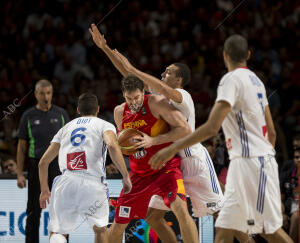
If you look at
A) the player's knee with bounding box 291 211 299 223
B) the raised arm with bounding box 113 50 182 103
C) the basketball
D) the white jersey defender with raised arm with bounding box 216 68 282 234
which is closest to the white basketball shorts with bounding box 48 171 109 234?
the basketball

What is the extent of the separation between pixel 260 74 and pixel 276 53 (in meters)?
1.12

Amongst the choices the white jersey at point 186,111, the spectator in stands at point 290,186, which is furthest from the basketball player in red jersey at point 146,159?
the spectator in stands at point 290,186

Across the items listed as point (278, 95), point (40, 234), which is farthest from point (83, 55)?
point (40, 234)

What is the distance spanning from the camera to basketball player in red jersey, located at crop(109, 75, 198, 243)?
5609 mm

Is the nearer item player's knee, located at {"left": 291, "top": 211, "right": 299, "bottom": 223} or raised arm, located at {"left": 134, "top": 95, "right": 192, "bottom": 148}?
raised arm, located at {"left": 134, "top": 95, "right": 192, "bottom": 148}

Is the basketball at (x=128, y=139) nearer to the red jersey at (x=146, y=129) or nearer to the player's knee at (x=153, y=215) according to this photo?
the red jersey at (x=146, y=129)

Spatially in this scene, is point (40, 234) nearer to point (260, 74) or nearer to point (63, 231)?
point (63, 231)

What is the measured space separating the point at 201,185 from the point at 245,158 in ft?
5.18

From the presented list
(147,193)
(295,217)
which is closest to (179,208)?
(147,193)

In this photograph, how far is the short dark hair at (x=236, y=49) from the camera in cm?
445

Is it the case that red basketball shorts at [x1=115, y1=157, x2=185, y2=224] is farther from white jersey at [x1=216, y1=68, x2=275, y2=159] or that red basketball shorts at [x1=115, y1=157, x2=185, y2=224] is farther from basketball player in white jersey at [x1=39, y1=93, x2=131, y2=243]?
white jersey at [x1=216, y1=68, x2=275, y2=159]

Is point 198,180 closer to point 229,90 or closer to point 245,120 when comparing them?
point 245,120

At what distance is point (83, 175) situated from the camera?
18.4 ft

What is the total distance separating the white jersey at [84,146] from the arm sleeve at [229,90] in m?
1.74
